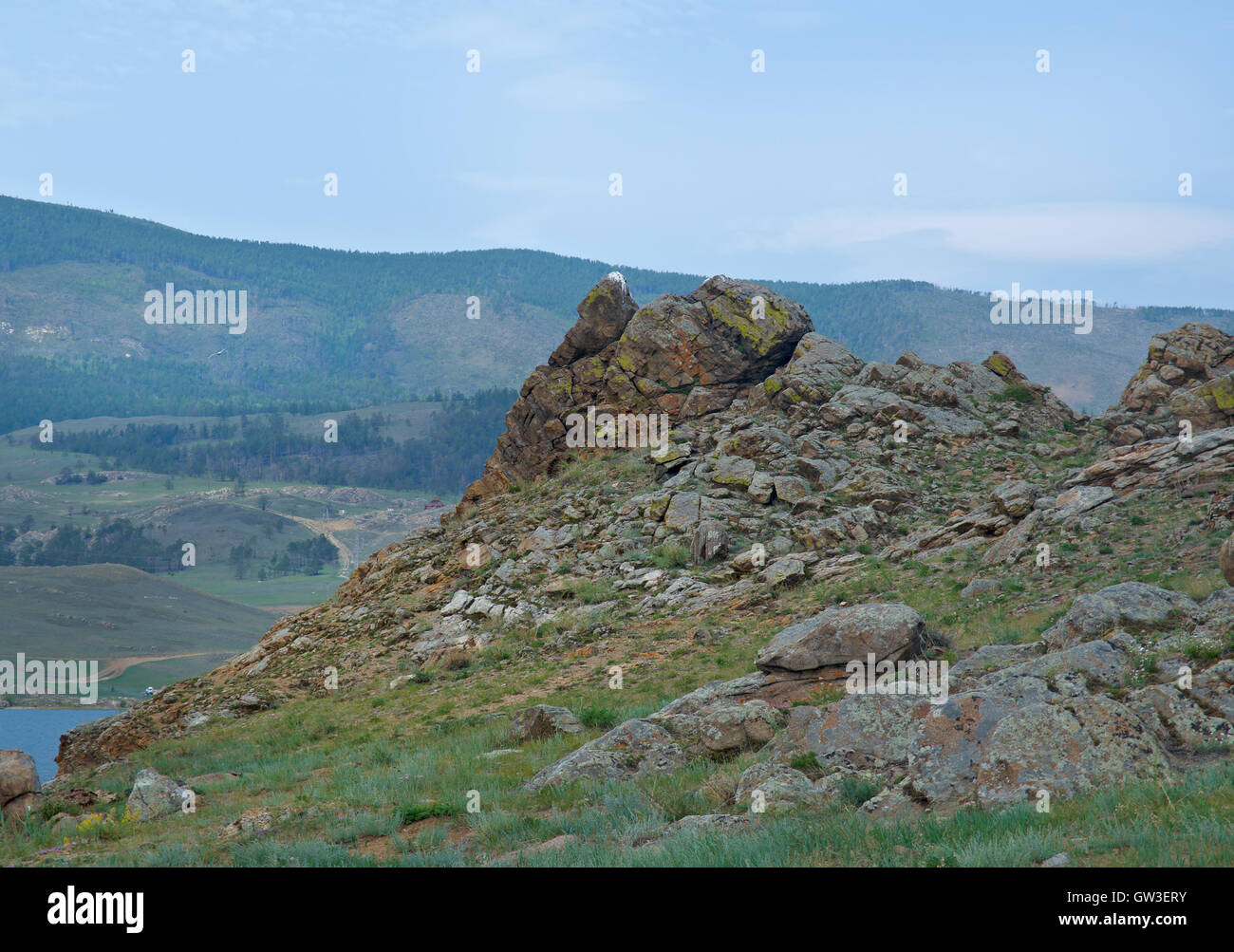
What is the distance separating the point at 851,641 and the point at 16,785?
42.2 feet

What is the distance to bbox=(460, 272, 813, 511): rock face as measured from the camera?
110 ft

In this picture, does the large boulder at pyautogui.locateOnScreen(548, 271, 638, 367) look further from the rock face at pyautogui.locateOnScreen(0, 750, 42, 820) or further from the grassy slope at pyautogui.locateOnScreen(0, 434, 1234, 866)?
the rock face at pyautogui.locateOnScreen(0, 750, 42, 820)

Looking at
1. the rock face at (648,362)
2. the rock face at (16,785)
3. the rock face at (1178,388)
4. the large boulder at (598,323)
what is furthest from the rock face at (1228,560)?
the large boulder at (598,323)

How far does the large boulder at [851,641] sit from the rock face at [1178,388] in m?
19.5

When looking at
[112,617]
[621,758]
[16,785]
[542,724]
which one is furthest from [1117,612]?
[112,617]

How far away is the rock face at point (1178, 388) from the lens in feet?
87.0

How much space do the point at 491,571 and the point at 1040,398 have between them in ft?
71.5

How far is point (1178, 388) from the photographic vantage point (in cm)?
3008

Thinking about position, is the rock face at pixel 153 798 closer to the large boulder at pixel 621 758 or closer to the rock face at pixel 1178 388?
the large boulder at pixel 621 758

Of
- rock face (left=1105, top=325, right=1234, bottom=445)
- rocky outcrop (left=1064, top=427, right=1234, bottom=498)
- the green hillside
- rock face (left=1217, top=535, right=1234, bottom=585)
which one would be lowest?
the green hillside

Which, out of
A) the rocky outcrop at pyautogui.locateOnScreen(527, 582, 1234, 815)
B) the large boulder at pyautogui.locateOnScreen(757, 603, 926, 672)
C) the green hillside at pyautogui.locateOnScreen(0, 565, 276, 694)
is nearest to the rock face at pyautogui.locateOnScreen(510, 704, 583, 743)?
the rocky outcrop at pyautogui.locateOnScreen(527, 582, 1234, 815)

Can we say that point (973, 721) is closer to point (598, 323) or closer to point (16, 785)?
point (16, 785)

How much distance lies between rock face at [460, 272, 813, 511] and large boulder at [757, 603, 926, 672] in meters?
20.2

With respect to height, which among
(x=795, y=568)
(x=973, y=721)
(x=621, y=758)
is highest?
(x=973, y=721)
